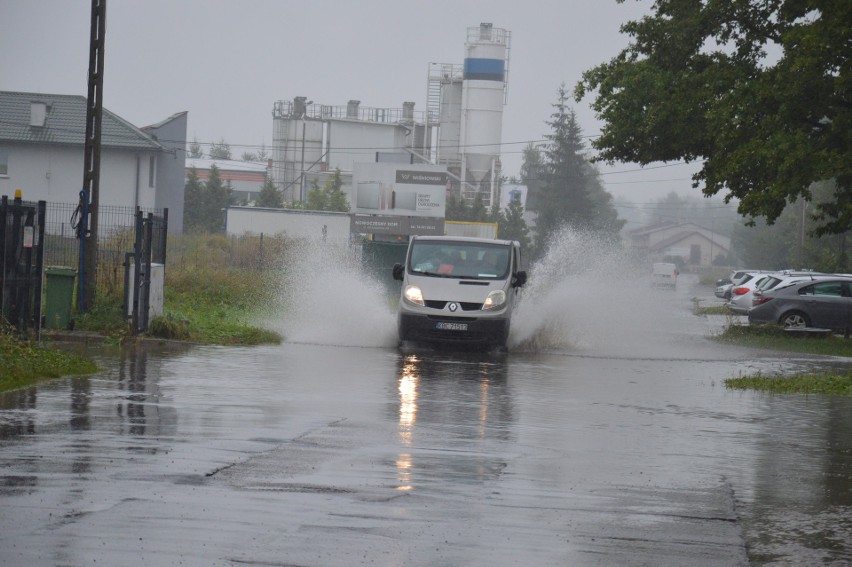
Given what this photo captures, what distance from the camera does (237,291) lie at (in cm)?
3547

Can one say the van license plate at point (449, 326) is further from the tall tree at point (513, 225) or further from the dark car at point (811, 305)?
the tall tree at point (513, 225)

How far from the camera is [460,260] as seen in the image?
23156 mm

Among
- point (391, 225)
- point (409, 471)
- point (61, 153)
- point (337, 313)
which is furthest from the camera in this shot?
point (391, 225)

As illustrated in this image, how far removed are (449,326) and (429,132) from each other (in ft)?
291

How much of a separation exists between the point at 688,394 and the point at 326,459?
8349mm

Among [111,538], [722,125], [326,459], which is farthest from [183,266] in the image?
[111,538]

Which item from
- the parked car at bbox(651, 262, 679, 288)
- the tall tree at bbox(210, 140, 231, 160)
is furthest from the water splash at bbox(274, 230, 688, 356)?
the tall tree at bbox(210, 140, 231, 160)

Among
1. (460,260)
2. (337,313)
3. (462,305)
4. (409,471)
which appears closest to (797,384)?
(462,305)

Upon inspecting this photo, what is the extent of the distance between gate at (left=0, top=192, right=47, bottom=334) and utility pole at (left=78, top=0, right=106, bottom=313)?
13.2 feet

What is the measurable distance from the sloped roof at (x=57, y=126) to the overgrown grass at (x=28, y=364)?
47.3m

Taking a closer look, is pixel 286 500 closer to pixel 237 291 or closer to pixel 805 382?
pixel 805 382

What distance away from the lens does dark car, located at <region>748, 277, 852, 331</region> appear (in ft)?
109

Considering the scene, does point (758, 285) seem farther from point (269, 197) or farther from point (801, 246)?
point (269, 197)

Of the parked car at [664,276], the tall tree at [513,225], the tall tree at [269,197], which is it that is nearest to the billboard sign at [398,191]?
the parked car at [664,276]
